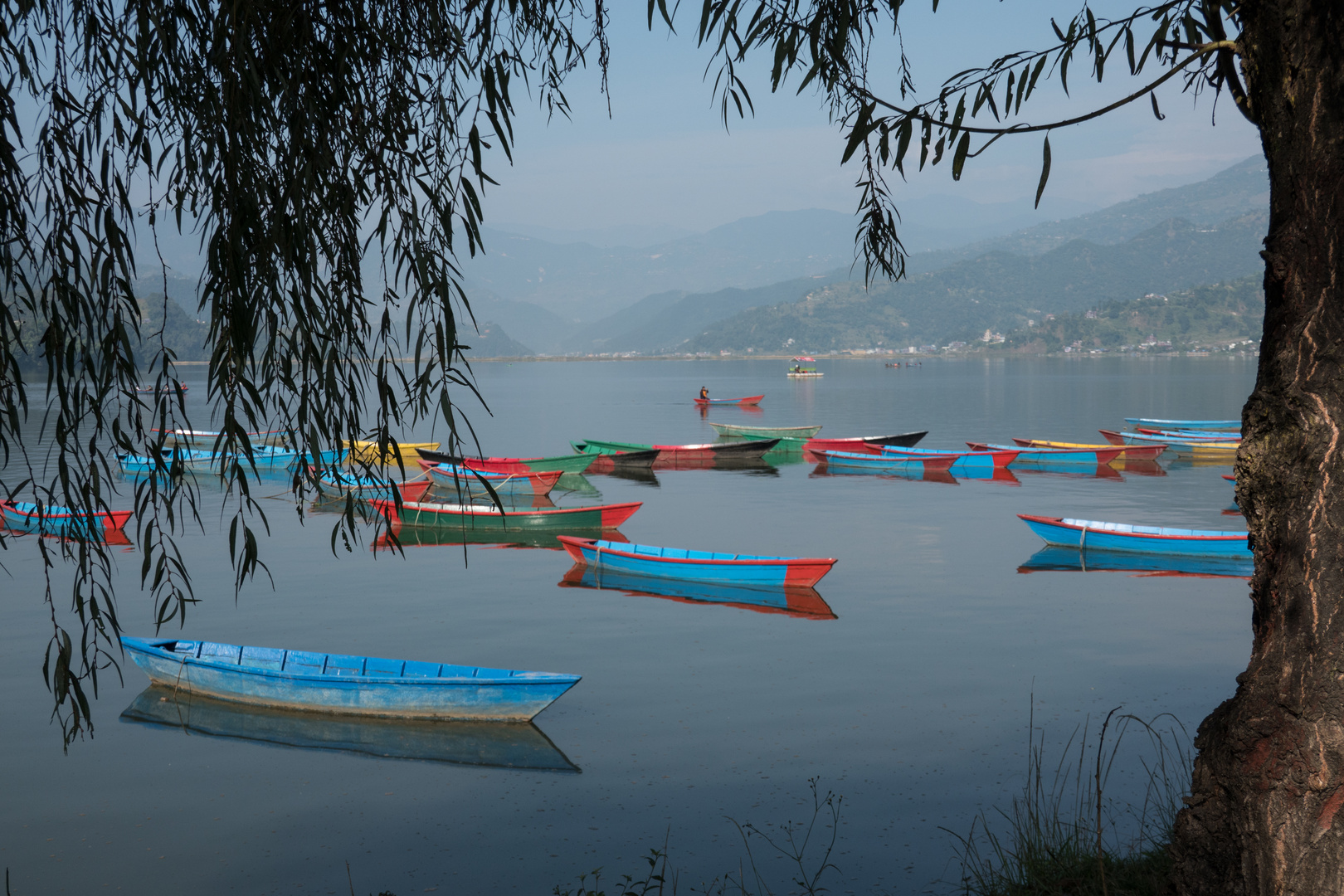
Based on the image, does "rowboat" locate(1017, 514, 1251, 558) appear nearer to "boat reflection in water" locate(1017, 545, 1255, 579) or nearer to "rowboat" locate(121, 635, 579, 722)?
"boat reflection in water" locate(1017, 545, 1255, 579)

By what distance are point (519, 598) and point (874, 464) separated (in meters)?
19.4

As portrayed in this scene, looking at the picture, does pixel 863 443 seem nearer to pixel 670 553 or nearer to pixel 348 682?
pixel 670 553

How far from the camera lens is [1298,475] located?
3.67m

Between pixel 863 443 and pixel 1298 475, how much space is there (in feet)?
108

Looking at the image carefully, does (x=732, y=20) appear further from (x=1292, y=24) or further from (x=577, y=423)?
(x=577, y=423)

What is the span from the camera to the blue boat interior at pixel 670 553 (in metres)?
16.5

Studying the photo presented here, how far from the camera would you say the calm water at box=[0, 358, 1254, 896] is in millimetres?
8445

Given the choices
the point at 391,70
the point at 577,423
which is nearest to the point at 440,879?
the point at 391,70

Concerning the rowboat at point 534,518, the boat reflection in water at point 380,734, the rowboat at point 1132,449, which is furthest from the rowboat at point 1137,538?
the rowboat at point 1132,449

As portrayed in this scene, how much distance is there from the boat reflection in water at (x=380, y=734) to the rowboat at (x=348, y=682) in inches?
4.4

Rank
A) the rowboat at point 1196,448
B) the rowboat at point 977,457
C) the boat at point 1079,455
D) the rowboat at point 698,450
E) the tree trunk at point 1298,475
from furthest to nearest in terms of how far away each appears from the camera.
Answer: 1. the rowboat at point 698,450
2. the rowboat at point 1196,448
3. the boat at point 1079,455
4. the rowboat at point 977,457
5. the tree trunk at point 1298,475

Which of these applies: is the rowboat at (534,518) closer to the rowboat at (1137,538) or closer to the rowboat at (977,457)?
the rowboat at (1137,538)

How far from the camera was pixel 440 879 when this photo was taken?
800 cm

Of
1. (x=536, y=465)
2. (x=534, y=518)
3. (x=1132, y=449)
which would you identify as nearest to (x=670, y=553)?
(x=534, y=518)
